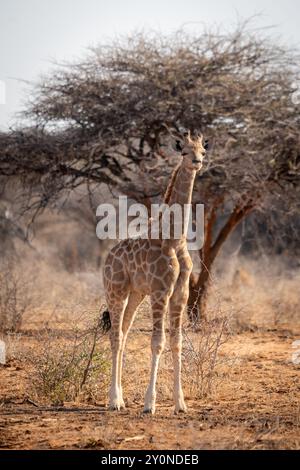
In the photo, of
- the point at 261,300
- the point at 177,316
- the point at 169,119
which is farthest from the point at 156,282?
the point at 261,300

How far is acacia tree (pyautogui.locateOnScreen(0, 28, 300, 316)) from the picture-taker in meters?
12.4

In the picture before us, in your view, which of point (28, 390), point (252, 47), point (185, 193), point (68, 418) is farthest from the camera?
point (252, 47)

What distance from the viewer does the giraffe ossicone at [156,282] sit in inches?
275

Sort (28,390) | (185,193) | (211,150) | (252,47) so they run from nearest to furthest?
(185,193) → (28,390) → (211,150) → (252,47)

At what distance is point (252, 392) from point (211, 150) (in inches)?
201

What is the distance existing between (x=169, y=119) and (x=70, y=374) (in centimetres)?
597

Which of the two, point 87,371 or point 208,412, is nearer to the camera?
point 208,412

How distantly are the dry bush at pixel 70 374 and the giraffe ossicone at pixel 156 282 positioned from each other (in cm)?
46

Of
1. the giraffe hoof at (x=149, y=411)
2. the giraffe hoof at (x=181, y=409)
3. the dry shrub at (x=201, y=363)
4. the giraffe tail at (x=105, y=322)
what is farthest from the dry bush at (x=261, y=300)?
the giraffe hoof at (x=149, y=411)

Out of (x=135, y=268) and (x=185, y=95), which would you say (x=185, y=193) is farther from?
(x=185, y=95)

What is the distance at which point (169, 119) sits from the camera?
1251 cm

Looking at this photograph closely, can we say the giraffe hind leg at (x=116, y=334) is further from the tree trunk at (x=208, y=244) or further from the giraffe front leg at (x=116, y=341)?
the tree trunk at (x=208, y=244)

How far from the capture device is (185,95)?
12312 mm
